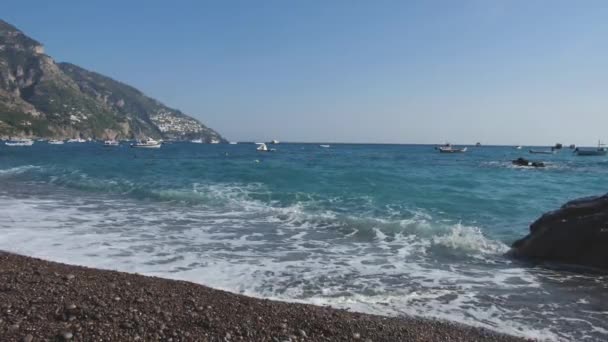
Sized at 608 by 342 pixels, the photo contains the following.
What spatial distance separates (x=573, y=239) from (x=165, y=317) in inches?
476

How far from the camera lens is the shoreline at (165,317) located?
239 inches

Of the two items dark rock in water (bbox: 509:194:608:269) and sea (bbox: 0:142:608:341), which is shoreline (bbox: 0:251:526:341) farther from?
dark rock in water (bbox: 509:194:608:269)

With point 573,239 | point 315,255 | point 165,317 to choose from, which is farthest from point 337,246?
point 165,317

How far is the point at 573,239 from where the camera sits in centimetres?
1339

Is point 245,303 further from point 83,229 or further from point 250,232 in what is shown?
point 83,229

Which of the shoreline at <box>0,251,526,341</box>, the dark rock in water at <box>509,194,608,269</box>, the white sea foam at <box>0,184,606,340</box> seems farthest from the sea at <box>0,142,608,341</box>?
the shoreline at <box>0,251,526,341</box>

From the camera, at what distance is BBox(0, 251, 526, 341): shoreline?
6082 mm

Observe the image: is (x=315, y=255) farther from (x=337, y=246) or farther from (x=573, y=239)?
(x=573, y=239)

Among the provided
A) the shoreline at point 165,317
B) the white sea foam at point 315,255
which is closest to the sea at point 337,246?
the white sea foam at point 315,255

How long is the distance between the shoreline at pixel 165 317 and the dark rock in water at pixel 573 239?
6985 mm

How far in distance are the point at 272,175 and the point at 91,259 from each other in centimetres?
2938

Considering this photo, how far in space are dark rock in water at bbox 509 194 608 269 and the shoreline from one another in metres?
6.99

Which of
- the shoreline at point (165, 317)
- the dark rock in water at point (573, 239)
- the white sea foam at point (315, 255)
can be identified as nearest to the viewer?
the shoreline at point (165, 317)

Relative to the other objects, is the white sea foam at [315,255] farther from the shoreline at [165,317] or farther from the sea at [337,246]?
the shoreline at [165,317]
